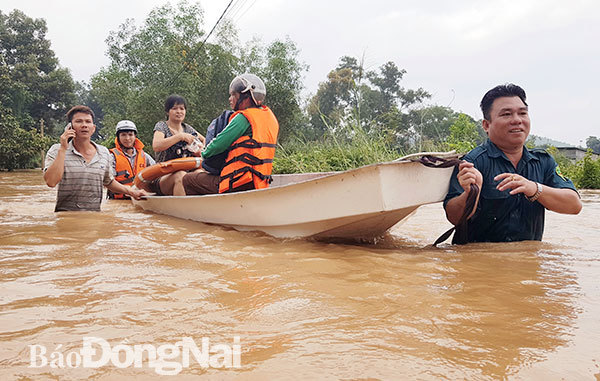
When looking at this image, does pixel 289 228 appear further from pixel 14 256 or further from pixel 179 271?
pixel 14 256

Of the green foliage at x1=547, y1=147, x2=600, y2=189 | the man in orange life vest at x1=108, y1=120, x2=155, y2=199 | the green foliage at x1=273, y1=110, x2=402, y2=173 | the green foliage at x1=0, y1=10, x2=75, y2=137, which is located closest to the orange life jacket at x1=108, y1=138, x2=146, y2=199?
the man in orange life vest at x1=108, y1=120, x2=155, y2=199

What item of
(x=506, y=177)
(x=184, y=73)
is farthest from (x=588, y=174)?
(x=184, y=73)

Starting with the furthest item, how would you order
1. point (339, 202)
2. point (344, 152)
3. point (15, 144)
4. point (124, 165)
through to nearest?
point (15, 144)
point (344, 152)
point (124, 165)
point (339, 202)

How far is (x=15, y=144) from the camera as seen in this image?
24.9 metres

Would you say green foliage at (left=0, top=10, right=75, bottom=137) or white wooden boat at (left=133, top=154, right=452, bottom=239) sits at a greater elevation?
green foliage at (left=0, top=10, right=75, bottom=137)

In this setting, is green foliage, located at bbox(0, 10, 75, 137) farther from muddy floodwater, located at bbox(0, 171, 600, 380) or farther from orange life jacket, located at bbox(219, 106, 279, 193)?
muddy floodwater, located at bbox(0, 171, 600, 380)

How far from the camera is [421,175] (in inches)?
126

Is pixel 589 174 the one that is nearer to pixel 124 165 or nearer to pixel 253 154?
pixel 253 154

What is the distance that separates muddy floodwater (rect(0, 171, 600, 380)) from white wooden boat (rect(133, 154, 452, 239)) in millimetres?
282

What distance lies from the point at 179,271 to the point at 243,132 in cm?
191

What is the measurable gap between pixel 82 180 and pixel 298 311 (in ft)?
12.7

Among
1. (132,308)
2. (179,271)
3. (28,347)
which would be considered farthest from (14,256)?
(28,347)

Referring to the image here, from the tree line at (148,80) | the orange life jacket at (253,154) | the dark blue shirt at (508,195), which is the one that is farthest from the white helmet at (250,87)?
the tree line at (148,80)

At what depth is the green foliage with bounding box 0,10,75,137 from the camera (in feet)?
130
